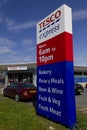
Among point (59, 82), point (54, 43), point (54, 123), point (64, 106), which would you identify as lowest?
point (54, 123)

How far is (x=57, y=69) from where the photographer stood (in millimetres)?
10031

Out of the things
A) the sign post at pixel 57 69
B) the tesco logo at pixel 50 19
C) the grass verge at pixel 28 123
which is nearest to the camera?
the grass verge at pixel 28 123

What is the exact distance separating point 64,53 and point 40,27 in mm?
2865

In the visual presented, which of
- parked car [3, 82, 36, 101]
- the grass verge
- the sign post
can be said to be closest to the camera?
the grass verge

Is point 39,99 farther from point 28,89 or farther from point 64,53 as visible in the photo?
point 28,89

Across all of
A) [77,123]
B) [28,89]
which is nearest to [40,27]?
[77,123]

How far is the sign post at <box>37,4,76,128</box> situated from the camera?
9414 mm

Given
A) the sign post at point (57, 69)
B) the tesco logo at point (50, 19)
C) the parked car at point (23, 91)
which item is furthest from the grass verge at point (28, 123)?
the parked car at point (23, 91)

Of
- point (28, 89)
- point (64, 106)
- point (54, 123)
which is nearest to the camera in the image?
point (64, 106)

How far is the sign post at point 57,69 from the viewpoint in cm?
941

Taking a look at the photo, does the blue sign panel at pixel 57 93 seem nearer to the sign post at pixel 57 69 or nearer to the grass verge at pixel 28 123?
the sign post at pixel 57 69

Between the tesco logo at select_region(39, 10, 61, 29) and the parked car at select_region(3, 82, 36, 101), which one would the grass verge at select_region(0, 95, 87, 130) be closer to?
the tesco logo at select_region(39, 10, 61, 29)

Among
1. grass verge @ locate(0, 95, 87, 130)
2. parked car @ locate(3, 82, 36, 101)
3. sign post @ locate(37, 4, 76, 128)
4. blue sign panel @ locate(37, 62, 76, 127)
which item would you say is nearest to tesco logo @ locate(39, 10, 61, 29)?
sign post @ locate(37, 4, 76, 128)

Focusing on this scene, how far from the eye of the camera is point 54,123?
10.1m
